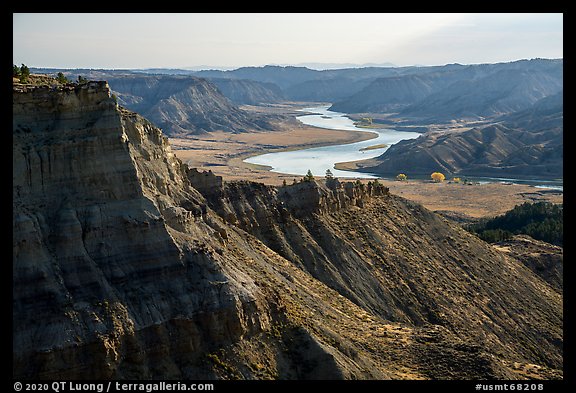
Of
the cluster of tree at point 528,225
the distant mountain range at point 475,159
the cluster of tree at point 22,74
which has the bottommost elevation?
the cluster of tree at point 528,225

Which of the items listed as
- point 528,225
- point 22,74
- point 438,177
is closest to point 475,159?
point 438,177

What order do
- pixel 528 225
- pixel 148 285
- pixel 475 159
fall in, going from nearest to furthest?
pixel 148 285 < pixel 528 225 < pixel 475 159

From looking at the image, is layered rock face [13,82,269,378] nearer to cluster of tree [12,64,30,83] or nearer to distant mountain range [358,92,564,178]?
cluster of tree [12,64,30,83]

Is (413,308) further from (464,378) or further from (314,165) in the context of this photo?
(314,165)

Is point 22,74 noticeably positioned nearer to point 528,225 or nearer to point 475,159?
point 528,225

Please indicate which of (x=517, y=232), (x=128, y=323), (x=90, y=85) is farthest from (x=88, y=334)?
(x=517, y=232)

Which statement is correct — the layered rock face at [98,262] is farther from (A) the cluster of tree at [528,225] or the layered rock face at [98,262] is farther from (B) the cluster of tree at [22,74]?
(A) the cluster of tree at [528,225]

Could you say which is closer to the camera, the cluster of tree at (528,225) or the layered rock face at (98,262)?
the layered rock face at (98,262)

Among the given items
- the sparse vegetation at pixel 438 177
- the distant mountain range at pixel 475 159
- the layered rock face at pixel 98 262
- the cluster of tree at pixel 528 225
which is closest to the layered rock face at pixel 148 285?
the layered rock face at pixel 98 262

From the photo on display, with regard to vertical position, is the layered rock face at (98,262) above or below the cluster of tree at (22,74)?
below

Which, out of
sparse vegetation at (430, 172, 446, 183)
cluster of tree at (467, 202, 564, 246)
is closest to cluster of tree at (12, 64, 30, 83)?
cluster of tree at (467, 202, 564, 246)
